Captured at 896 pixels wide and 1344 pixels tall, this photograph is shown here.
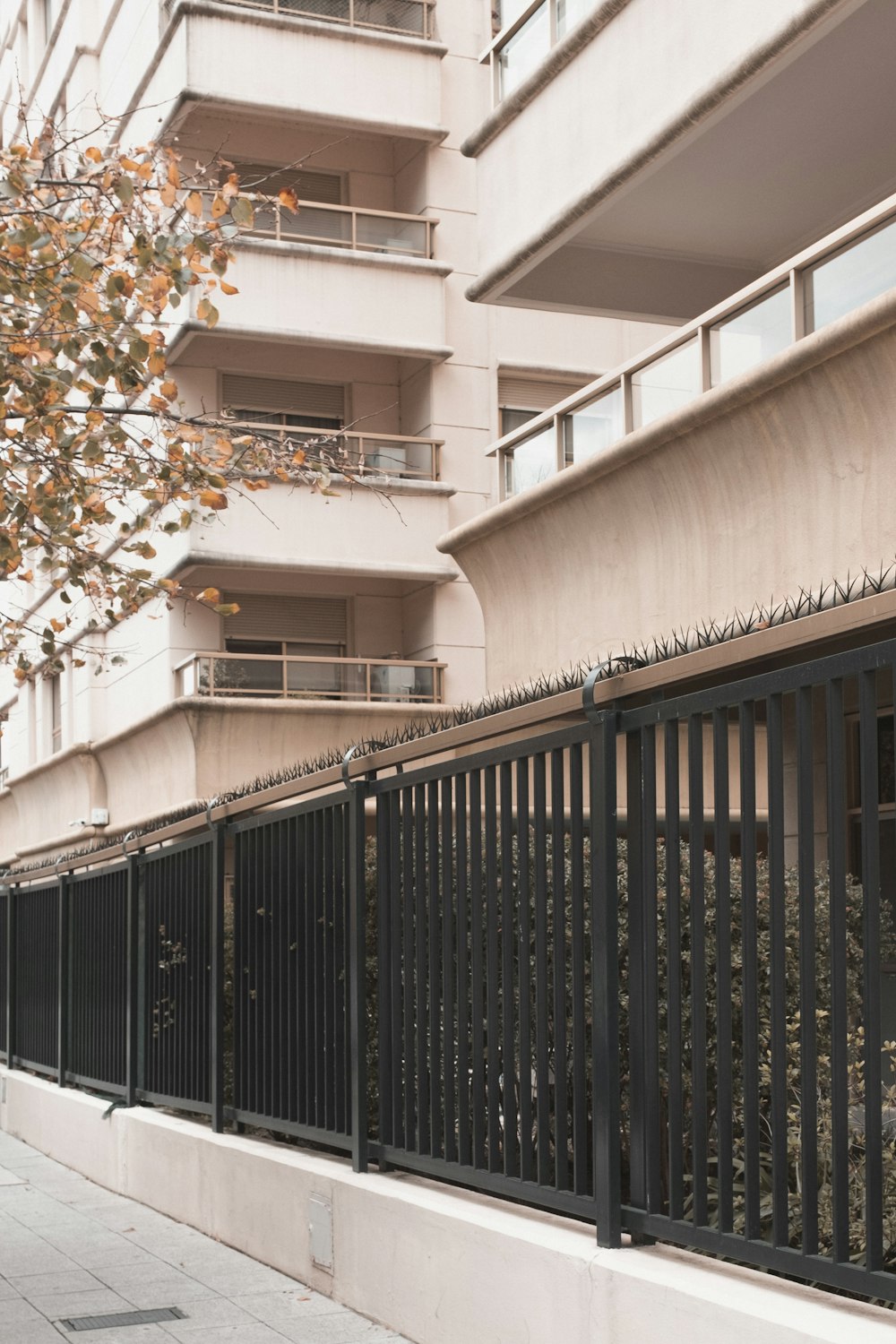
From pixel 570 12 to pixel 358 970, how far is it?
30.8 ft

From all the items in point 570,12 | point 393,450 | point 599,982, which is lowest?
point 599,982

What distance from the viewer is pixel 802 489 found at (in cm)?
1120

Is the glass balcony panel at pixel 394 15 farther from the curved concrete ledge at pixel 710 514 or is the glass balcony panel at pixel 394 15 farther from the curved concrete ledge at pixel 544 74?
the curved concrete ledge at pixel 710 514

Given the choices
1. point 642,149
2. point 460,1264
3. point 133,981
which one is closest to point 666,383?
point 642,149

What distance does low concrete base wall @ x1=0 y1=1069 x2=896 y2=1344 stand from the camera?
4258 mm

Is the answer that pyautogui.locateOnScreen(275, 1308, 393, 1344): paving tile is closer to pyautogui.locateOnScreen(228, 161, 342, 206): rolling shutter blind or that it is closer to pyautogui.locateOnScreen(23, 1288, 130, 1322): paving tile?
pyautogui.locateOnScreen(23, 1288, 130, 1322): paving tile

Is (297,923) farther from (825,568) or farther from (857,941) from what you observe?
(825,568)

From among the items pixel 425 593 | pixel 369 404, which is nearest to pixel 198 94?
pixel 369 404

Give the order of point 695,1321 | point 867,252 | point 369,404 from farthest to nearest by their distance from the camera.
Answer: point 369,404 → point 867,252 → point 695,1321

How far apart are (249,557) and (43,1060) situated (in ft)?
35.1

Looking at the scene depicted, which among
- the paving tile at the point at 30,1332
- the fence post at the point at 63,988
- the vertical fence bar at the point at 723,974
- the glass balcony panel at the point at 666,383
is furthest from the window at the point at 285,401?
the vertical fence bar at the point at 723,974

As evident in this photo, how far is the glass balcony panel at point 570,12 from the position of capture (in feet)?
42.7

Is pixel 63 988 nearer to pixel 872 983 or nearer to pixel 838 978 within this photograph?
pixel 838 978

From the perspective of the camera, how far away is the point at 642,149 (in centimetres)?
1236
